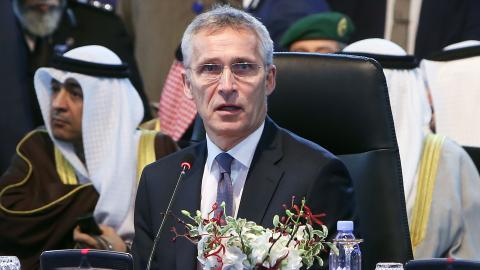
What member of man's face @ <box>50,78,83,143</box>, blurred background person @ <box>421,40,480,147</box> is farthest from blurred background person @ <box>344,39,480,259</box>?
man's face @ <box>50,78,83,143</box>

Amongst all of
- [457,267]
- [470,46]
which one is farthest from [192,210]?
[470,46]

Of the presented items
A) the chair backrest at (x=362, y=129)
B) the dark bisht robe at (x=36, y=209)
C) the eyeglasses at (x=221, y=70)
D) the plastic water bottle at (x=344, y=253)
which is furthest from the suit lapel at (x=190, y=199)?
the dark bisht robe at (x=36, y=209)

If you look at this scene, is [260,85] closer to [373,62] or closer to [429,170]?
[373,62]

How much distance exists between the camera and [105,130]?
589cm

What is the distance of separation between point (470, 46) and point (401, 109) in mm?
949

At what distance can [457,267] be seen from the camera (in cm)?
302

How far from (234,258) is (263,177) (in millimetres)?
854

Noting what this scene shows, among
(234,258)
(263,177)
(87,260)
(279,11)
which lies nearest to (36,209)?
(263,177)

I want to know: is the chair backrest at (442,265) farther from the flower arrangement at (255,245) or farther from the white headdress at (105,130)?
the white headdress at (105,130)

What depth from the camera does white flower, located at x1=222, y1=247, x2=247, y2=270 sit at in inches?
115

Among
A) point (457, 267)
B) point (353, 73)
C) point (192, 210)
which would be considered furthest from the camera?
point (353, 73)

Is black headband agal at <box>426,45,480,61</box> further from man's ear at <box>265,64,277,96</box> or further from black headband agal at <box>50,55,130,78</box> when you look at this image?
man's ear at <box>265,64,277,96</box>

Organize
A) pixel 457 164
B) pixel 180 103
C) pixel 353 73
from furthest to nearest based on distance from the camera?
1. pixel 180 103
2. pixel 457 164
3. pixel 353 73

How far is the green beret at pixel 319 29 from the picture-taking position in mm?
6699
